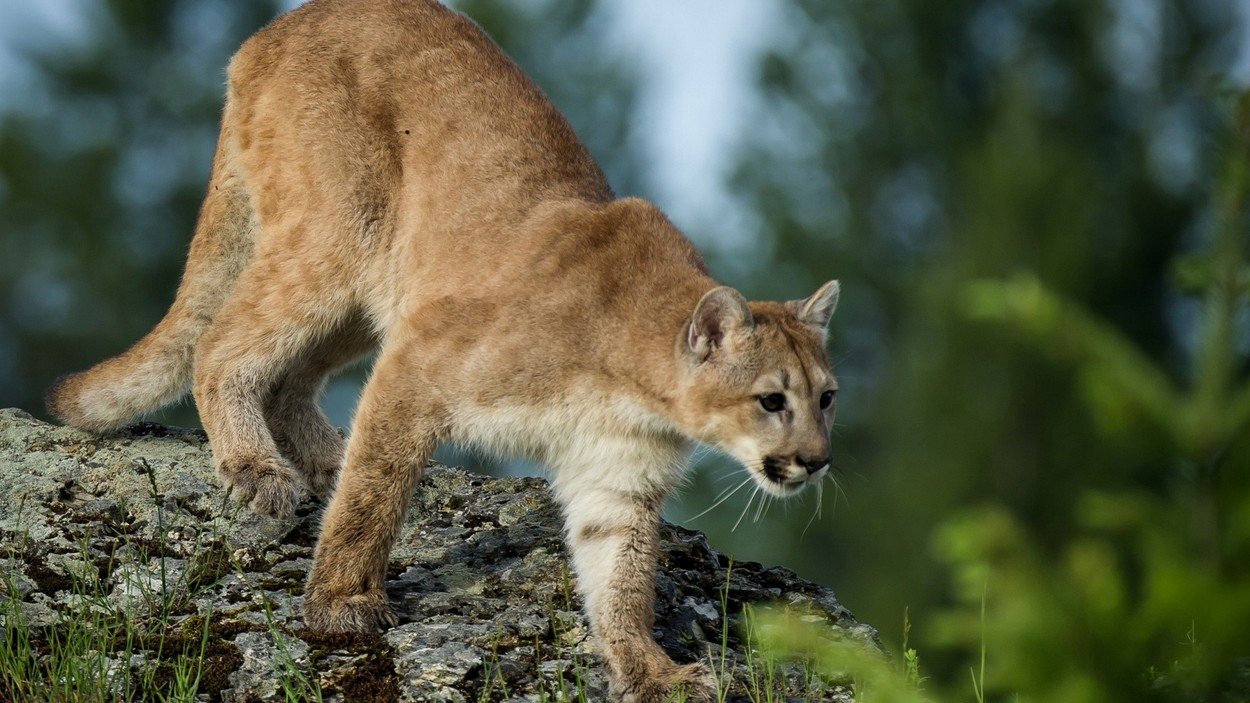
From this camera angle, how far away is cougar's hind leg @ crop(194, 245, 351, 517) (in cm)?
613

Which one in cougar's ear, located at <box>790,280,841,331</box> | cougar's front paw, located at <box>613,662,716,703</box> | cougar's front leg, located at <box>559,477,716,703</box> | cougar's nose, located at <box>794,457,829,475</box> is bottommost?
cougar's front paw, located at <box>613,662,716,703</box>

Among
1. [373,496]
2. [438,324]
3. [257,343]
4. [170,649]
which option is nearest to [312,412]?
[257,343]

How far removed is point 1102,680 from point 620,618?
9.20 ft

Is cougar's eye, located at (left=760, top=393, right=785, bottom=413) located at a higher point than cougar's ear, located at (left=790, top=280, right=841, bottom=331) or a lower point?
lower

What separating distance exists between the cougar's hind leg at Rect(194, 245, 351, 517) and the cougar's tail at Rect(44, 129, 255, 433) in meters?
0.29

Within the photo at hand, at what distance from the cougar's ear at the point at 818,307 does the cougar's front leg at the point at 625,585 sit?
95cm

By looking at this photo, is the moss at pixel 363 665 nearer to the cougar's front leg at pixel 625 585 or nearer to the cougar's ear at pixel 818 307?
the cougar's front leg at pixel 625 585

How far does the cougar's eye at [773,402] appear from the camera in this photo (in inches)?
209

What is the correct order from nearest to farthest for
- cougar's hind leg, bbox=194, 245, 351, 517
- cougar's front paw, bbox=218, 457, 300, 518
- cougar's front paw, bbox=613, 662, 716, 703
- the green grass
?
the green grass → cougar's front paw, bbox=613, 662, 716, 703 → cougar's front paw, bbox=218, 457, 300, 518 → cougar's hind leg, bbox=194, 245, 351, 517

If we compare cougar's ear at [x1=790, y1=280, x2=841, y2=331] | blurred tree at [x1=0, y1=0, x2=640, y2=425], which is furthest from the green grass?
blurred tree at [x1=0, y1=0, x2=640, y2=425]

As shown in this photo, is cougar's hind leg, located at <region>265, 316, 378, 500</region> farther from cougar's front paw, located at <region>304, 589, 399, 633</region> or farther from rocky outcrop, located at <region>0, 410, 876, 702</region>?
cougar's front paw, located at <region>304, 589, 399, 633</region>

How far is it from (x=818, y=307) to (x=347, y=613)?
7.15 feet

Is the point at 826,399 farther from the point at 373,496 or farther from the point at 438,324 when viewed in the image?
the point at 373,496

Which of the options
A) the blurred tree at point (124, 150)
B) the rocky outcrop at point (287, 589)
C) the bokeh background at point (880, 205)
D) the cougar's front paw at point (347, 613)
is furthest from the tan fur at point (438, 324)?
the blurred tree at point (124, 150)
